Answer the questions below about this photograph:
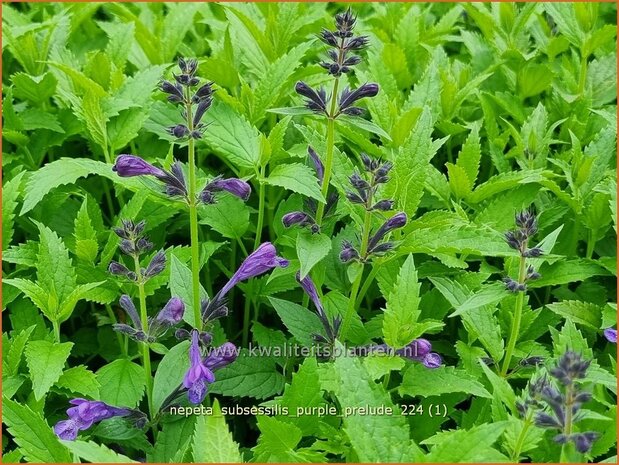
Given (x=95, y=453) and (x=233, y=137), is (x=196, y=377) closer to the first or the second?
(x=95, y=453)

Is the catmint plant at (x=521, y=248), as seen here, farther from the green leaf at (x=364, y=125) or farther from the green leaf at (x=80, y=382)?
the green leaf at (x=80, y=382)

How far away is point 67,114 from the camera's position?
3.85 metres

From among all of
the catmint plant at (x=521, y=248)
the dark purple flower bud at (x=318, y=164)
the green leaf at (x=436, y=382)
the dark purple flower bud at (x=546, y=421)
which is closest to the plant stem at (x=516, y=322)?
the catmint plant at (x=521, y=248)

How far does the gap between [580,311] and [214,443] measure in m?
1.55

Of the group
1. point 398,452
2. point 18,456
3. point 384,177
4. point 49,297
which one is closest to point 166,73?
point 49,297

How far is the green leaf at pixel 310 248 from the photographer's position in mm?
2606

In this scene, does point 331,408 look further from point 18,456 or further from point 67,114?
point 67,114

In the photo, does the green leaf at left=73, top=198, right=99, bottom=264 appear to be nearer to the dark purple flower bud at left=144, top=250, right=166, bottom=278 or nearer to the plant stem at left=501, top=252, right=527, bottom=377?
the dark purple flower bud at left=144, top=250, right=166, bottom=278

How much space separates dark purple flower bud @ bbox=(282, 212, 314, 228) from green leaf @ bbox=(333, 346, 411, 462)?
2.12ft

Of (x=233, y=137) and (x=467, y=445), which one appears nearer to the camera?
(x=467, y=445)

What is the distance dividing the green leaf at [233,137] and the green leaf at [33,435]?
118cm

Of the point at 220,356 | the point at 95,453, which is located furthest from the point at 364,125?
the point at 95,453

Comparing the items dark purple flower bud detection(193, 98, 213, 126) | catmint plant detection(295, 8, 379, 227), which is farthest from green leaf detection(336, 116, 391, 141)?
dark purple flower bud detection(193, 98, 213, 126)

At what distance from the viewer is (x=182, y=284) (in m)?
2.79
